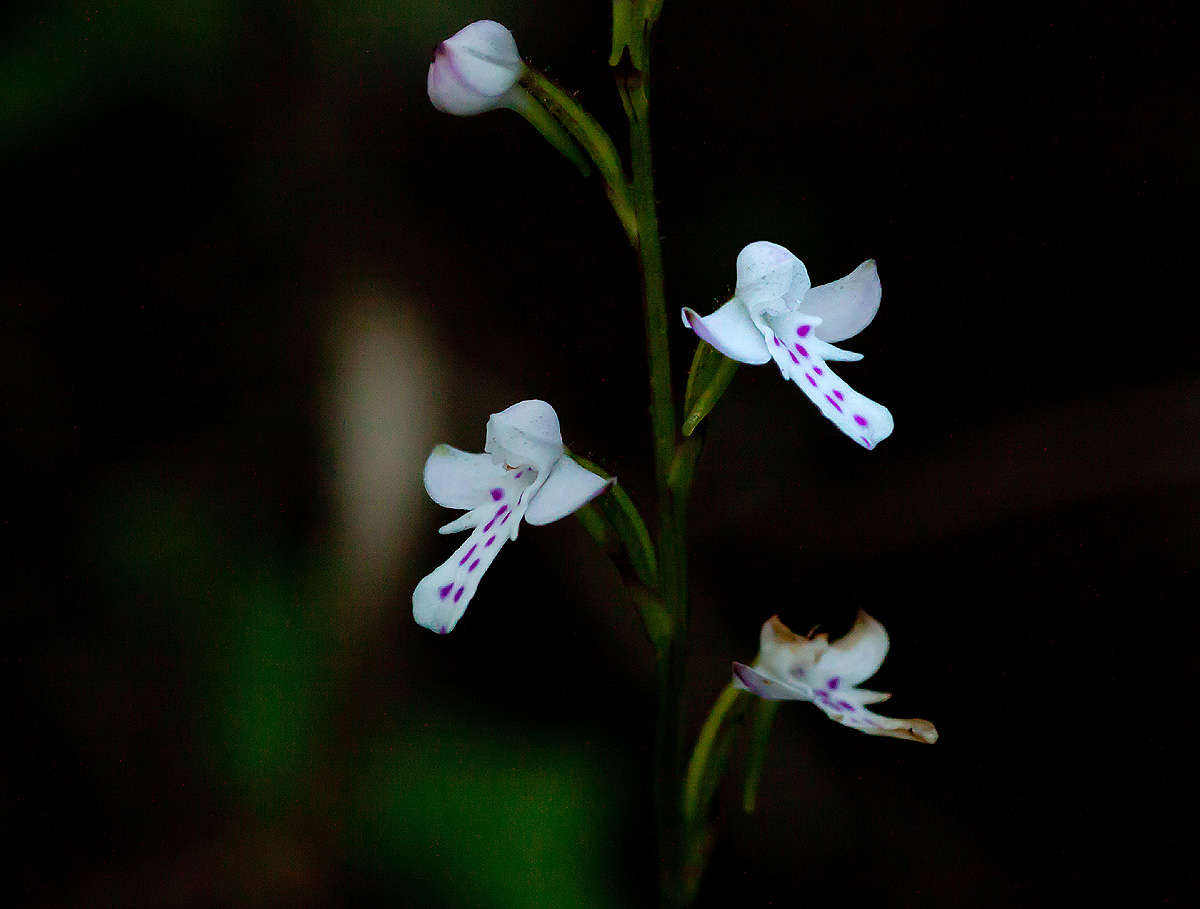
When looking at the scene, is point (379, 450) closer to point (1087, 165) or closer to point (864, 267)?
point (864, 267)

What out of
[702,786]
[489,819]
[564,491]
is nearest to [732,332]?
[564,491]

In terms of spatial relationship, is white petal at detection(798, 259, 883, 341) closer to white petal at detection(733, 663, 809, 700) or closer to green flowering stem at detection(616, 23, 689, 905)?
green flowering stem at detection(616, 23, 689, 905)

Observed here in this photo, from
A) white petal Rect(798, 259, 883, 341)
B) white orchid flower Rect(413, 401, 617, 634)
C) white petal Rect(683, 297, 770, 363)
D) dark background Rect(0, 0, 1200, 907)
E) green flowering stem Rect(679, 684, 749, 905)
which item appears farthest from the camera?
dark background Rect(0, 0, 1200, 907)

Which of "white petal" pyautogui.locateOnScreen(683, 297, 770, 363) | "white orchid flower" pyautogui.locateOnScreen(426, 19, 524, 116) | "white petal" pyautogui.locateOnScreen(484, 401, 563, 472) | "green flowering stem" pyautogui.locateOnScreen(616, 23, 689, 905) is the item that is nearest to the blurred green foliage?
"green flowering stem" pyautogui.locateOnScreen(616, 23, 689, 905)

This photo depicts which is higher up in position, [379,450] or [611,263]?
[611,263]

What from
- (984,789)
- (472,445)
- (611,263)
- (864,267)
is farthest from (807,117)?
(984,789)

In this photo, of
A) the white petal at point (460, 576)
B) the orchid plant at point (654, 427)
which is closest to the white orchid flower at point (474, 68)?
the orchid plant at point (654, 427)
